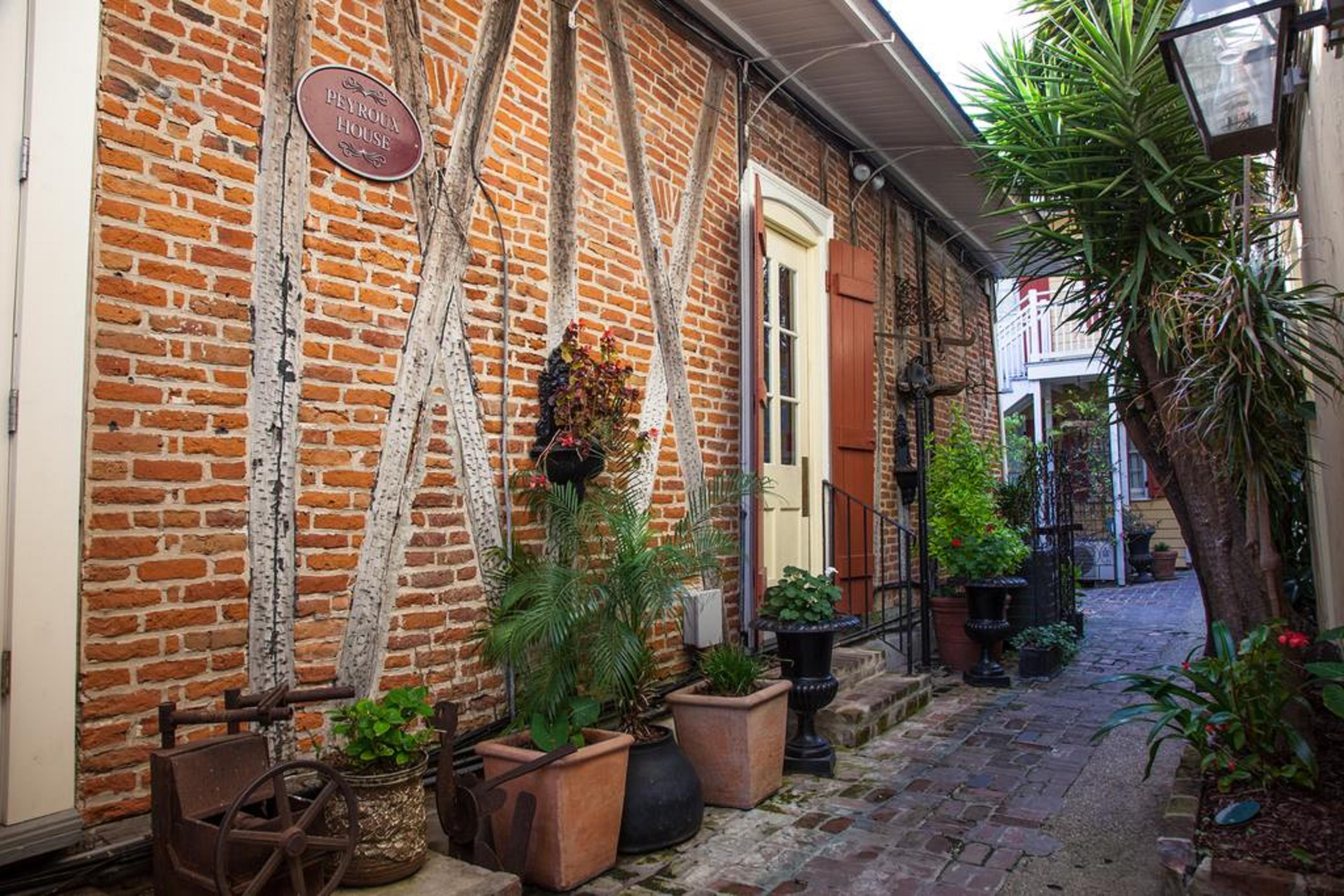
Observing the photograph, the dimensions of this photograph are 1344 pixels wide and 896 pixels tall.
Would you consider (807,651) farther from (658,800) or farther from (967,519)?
(967,519)

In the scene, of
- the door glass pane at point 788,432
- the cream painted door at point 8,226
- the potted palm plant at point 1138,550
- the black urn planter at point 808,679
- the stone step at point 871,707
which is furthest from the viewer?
the potted palm plant at point 1138,550

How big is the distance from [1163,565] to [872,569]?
9561mm

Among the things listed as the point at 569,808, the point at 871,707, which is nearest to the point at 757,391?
the point at 871,707

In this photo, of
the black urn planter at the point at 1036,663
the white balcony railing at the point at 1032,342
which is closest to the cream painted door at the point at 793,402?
the black urn planter at the point at 1036,663

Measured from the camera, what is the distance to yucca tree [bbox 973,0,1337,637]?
127 inches

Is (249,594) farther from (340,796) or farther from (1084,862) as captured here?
(1084,862)

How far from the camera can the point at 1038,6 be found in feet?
16.6

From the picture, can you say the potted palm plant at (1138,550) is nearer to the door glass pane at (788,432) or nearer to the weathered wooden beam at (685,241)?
the door glass pane at (788,432)

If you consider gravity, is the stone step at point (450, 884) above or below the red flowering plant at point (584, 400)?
below

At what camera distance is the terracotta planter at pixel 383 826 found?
2.39 meters

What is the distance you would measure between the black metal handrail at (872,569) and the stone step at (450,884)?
3.45 meters

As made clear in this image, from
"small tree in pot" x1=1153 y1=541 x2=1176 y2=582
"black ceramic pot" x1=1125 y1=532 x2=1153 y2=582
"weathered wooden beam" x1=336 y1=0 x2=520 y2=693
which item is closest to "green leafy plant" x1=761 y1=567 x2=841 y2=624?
"weathered wooden beam" x1=336 y1=0 x2=520 y2=693

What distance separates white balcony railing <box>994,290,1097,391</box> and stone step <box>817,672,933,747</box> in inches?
342

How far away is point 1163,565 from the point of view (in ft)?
45.1
